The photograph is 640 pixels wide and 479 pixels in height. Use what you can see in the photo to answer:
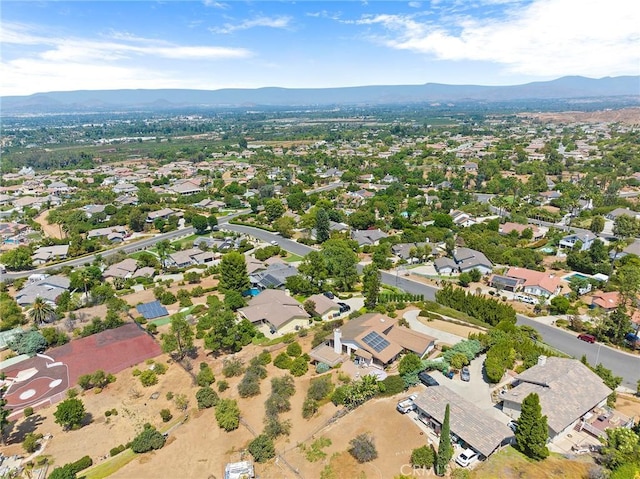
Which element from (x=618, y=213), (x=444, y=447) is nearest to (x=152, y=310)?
(x=444, y=447)

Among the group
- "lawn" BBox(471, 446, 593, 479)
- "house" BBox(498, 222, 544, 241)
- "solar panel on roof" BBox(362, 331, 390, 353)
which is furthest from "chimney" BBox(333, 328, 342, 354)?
"house" BBox(498, 222, 544, 241)

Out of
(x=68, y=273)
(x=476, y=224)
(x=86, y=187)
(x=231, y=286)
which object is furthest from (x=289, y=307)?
(x=86, y=187)

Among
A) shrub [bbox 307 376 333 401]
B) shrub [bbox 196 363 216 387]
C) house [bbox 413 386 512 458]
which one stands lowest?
shrub [bbox 196 363 216 387]

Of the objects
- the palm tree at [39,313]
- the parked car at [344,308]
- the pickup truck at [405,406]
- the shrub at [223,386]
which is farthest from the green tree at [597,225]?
the palm tree at [39,313]

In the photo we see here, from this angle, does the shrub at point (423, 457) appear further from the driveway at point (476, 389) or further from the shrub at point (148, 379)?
the shrub at point (148, 379)

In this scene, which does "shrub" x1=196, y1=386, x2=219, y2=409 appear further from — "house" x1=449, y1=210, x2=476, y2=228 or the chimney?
"house" x1=449, y1=210, x2=476, y2=228

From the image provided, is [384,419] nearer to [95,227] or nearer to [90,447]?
[90,447]
